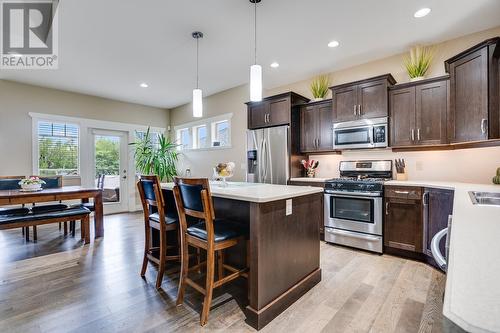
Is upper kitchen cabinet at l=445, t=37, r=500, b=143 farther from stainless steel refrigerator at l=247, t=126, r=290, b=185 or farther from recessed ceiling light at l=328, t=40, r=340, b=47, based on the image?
stainless steel refrigerator at l=247, t=126, r=290, b=185

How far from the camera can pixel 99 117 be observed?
5738 mm

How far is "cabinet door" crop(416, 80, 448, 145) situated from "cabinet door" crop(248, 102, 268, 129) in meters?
2.33

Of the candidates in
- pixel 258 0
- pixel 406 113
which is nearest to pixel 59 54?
pixel 258 0

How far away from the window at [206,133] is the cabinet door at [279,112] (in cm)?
126

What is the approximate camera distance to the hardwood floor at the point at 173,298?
1.74 metres

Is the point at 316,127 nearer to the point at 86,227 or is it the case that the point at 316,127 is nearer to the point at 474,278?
the point at 474,278

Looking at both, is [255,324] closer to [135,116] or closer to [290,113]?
[290,113]

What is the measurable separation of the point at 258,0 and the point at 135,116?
16.4 ft

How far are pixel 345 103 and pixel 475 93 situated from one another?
57.4 inches

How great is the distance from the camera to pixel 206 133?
6.00 metres

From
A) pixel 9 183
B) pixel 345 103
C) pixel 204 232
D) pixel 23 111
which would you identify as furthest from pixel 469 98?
pixel 23 111

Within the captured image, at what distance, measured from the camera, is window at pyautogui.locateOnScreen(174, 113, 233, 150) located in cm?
558

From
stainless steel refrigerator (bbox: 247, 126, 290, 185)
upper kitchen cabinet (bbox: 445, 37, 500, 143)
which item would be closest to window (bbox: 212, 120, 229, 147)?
stainless steel refrigerator (bbox: 247, 126, 290, 185)

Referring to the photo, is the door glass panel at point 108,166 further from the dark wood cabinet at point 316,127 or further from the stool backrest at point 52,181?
the dark wood cabinet at point 316,127
